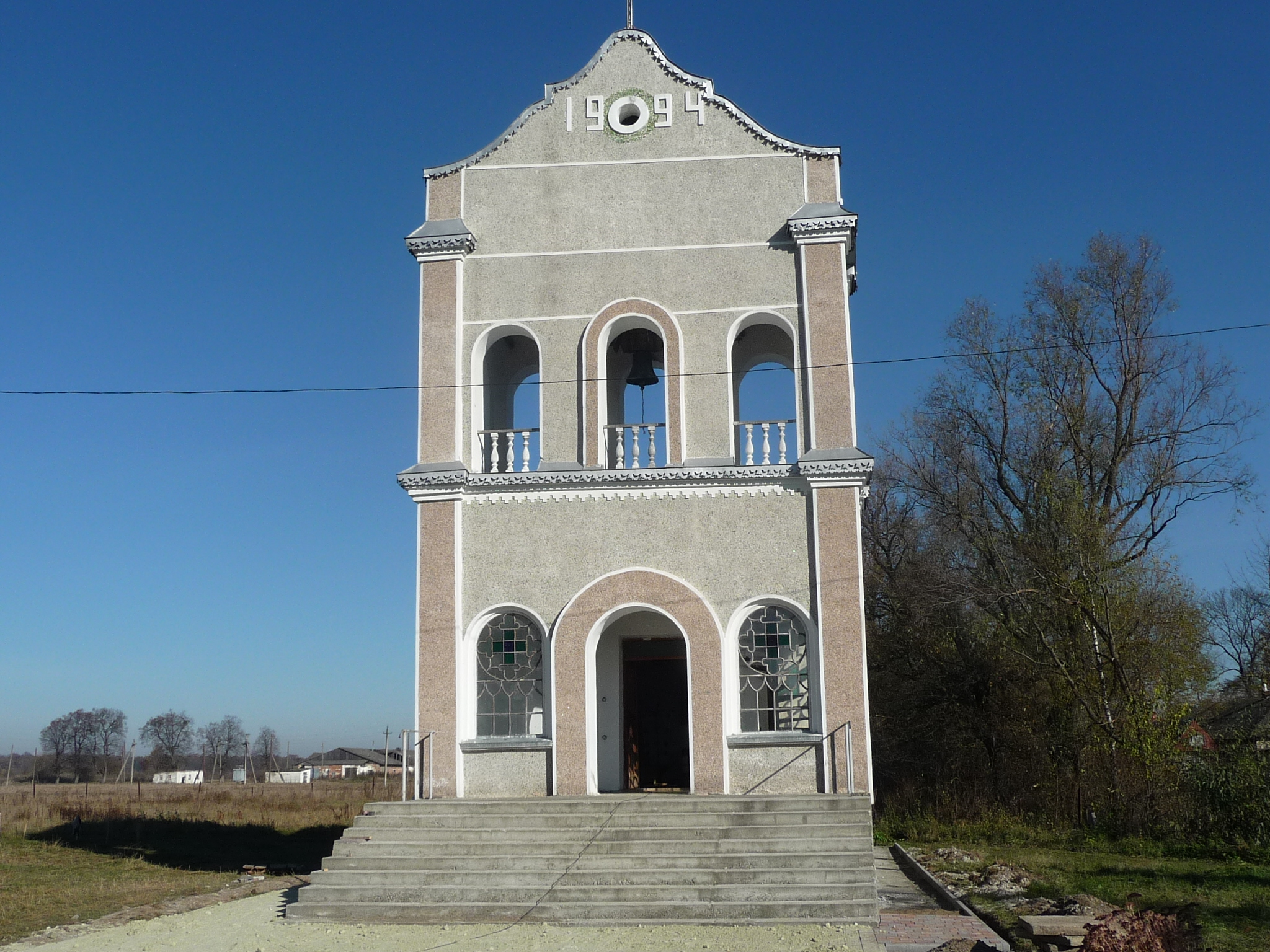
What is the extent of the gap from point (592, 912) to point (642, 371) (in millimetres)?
8840

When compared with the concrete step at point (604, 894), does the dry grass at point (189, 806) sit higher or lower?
lower

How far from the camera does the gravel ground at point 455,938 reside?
37.9 feet

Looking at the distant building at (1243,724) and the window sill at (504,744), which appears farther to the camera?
the distant building at (1243,724)

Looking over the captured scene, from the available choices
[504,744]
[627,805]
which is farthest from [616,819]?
[504,744]

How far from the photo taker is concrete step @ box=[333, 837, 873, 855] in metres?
13.7

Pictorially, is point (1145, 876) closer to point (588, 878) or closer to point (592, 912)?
point (588, 878)

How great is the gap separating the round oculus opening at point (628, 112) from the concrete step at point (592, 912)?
1141cm

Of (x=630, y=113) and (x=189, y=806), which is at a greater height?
(x=630, y=113)

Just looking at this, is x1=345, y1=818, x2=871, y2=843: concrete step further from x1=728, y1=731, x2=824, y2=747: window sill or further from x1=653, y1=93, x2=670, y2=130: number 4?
x1=653, y1=93, x2=670, y2=130: number 4

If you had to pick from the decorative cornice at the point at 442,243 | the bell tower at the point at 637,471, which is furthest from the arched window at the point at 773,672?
the decorative cornice at the point at 442,243

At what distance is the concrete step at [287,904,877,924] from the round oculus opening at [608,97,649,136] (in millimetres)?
11405

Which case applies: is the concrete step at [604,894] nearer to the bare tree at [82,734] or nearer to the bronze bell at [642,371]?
the bronze bell at [642,371]

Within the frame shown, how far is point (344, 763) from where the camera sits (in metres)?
96.6

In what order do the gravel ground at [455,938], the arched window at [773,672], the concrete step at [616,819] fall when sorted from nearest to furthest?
the gravel ground at [455,938], the concrete step at [616,819], the arched window at [773,672]
